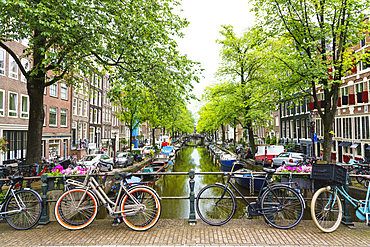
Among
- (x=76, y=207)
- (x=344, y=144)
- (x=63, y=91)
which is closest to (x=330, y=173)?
(x=76, y=207)

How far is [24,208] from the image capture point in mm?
5145

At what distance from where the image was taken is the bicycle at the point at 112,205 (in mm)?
A: 4848

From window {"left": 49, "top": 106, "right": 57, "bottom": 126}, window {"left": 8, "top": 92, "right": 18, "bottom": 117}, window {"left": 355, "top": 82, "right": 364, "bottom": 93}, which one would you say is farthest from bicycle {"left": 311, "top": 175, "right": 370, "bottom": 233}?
window {"left": 49, "top": 106, "right": 57, "bottom": 126}

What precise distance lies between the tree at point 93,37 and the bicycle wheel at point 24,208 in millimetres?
3940

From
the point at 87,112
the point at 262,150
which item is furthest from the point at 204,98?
the point at 87,112

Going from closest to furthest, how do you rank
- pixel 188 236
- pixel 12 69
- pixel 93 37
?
pixel 188 236 → pixel 93 37 → pixel 12 69

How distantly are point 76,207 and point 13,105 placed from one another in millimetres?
20891

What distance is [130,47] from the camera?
8.48 meters

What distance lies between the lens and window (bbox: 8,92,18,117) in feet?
68.5

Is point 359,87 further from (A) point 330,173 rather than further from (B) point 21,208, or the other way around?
(B) point 21,208

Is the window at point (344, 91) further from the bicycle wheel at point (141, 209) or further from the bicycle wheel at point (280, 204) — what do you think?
the bicycle wheel at point (141, 209)

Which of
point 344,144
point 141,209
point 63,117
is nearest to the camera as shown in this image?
point 141,209

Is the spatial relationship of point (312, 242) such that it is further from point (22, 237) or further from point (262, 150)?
point (262, 150)

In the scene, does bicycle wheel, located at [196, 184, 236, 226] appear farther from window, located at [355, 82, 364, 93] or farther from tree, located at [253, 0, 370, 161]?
window, located at [355, 82, 364, 93]
